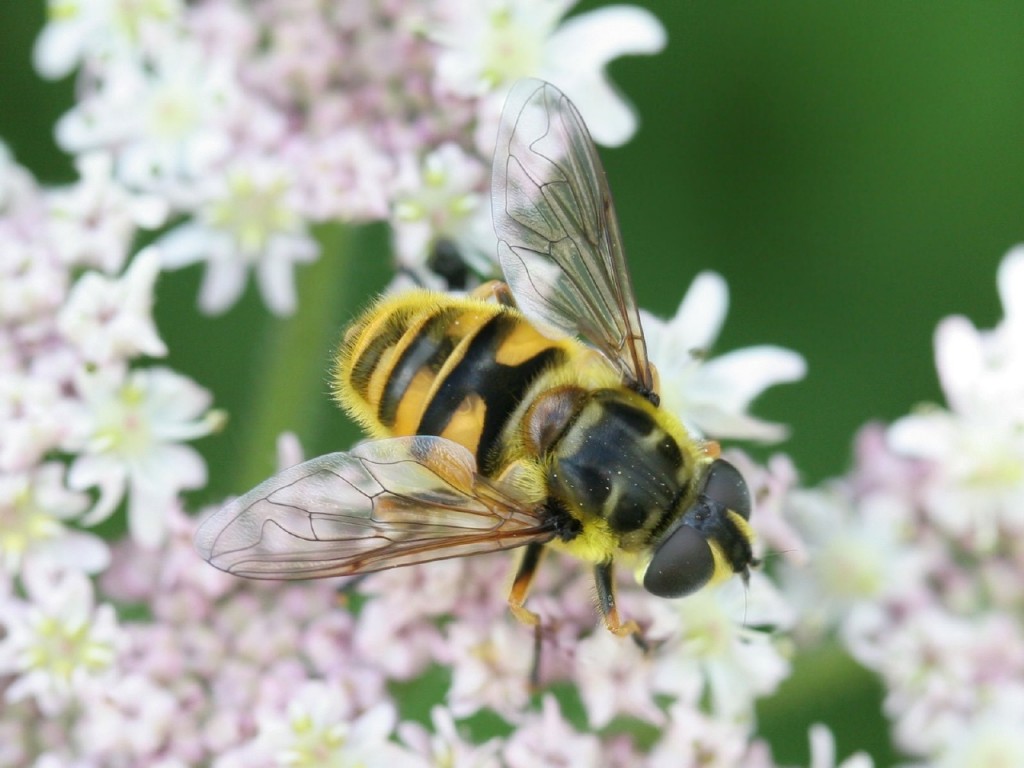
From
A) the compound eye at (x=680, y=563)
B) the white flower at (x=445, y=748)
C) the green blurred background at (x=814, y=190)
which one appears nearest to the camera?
the compound eye at (x=680, y=563)

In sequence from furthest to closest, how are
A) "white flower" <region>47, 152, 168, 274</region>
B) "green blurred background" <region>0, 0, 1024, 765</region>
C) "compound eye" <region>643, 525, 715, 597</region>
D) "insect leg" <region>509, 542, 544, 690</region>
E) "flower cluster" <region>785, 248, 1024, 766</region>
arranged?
1. "green blurred background" <region>0, 0, 1024, 765</region>
2. "flower cluster" <region>785, 248, 1024, 766</region>
3. "white flower" <region>47, 152, 168, 274</region>
4. "insect leg" <region>509, 542, 544, 690</region>
5. "compound eye" <region>643, 525, 715, 597</region>

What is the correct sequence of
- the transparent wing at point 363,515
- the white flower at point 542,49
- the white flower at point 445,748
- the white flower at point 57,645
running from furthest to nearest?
the white flower at point 542,49
the white flower at point 57,645
the white flower at point 445,748
the transparent wing at point 363,515

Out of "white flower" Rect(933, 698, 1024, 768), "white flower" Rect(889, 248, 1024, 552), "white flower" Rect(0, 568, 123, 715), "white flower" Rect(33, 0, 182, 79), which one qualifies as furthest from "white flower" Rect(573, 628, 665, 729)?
"white flower" Rect(33, 0, 182, 79)

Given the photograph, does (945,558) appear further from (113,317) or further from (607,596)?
(113,317)

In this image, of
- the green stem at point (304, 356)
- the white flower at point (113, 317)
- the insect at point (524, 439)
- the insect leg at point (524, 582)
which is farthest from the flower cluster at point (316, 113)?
the insect leg at point (524, 582)

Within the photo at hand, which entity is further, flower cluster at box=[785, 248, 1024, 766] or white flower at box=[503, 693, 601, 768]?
flower cluster at box=[785, 248, 1024, 766]

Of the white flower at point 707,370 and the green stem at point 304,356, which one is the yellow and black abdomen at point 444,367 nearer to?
the white flower at point 707,370

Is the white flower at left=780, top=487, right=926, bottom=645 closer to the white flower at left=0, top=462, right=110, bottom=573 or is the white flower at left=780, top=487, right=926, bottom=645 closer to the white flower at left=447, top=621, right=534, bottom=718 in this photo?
the white flower at left=447, top=621, right=534, bottom=718

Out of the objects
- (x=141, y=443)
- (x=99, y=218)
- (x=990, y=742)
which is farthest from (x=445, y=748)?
(x=99, y=218)
